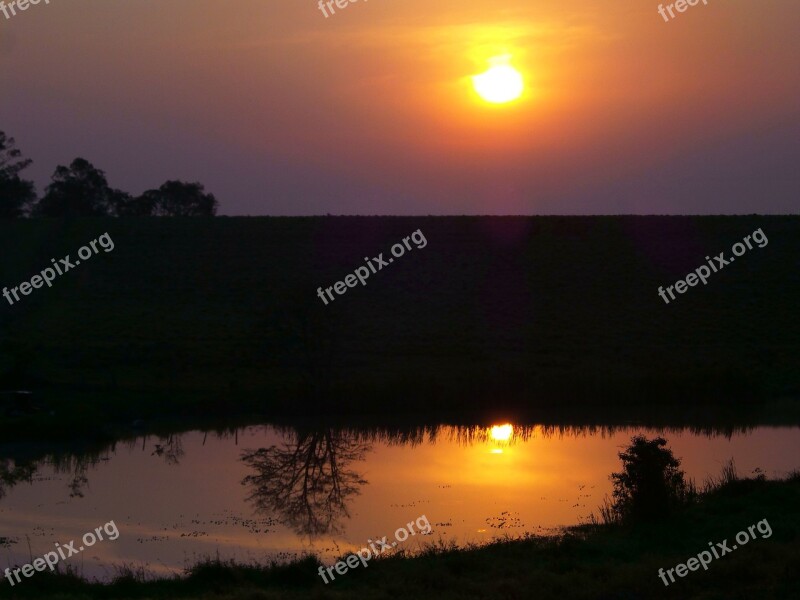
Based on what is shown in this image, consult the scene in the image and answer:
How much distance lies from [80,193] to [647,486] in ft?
248

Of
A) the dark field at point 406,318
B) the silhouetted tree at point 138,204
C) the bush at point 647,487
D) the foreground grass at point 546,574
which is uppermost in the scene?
the silhouetted tree at point 138,204

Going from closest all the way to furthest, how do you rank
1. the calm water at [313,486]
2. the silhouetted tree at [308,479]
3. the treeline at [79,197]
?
the calm water at [313,486], the silhouetted tree at [308,479], the treeline at [79,197]

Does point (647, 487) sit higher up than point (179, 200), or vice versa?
point (179, 200)

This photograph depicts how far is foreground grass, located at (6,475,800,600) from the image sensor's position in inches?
355

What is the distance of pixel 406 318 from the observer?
40312 mm

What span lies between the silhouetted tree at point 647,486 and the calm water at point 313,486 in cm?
123

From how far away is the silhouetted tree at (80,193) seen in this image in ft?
261

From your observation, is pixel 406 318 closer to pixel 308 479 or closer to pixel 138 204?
pixel 308 479

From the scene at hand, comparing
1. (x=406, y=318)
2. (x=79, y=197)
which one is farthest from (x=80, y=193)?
(x=406, y=318)

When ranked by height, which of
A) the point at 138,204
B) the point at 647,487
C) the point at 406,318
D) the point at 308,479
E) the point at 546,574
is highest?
the point at 138,204

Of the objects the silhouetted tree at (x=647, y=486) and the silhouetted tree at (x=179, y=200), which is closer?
the silhouetted tree at (x=647, y=486)

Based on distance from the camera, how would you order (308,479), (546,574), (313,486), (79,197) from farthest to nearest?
(79,197) < (308,479) < (313,486) < (546,574)

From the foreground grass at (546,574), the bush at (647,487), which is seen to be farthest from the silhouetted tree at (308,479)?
the bush at (647,487)

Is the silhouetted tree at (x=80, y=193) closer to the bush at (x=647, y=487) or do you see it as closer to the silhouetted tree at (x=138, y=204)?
the silhouetted tree at (x=138, y=204)
